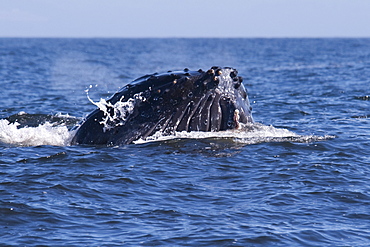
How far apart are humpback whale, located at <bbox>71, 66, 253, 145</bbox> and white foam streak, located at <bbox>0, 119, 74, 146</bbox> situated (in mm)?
1261

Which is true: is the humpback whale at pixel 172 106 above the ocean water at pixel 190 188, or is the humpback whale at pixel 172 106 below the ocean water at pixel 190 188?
above

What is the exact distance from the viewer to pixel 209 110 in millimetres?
9852

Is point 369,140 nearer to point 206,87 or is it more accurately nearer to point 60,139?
point 206,87

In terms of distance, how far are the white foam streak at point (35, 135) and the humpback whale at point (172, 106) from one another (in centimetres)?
126

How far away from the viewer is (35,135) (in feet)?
39.1

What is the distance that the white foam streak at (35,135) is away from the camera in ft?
37.0

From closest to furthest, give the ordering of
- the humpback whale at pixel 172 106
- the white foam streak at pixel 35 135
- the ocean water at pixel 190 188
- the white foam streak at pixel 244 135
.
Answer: the ocean water at pixel 190 188 → the humpback whale at pixel 172 106 → the white foam streak at pixel 244 135 → the white foam streak at pixel 35 135

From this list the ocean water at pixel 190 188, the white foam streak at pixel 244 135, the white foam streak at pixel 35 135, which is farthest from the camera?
the white foam streak at pixel 35 135

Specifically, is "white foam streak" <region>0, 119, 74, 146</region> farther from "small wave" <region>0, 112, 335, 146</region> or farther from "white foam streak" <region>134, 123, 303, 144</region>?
"white foam streak" <region>134, 123, 303, 144</region>

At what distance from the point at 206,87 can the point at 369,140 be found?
3.94 m

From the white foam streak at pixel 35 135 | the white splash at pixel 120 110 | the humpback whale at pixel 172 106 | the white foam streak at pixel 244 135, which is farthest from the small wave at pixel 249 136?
the white foam streak at pixel 35 135

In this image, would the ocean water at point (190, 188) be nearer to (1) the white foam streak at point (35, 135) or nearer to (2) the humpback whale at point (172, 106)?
(1) the white foam streak at point (35, 135)

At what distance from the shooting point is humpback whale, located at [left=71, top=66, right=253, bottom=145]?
9680 millimetres

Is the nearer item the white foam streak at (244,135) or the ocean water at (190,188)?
the ocean water at (190,188)
